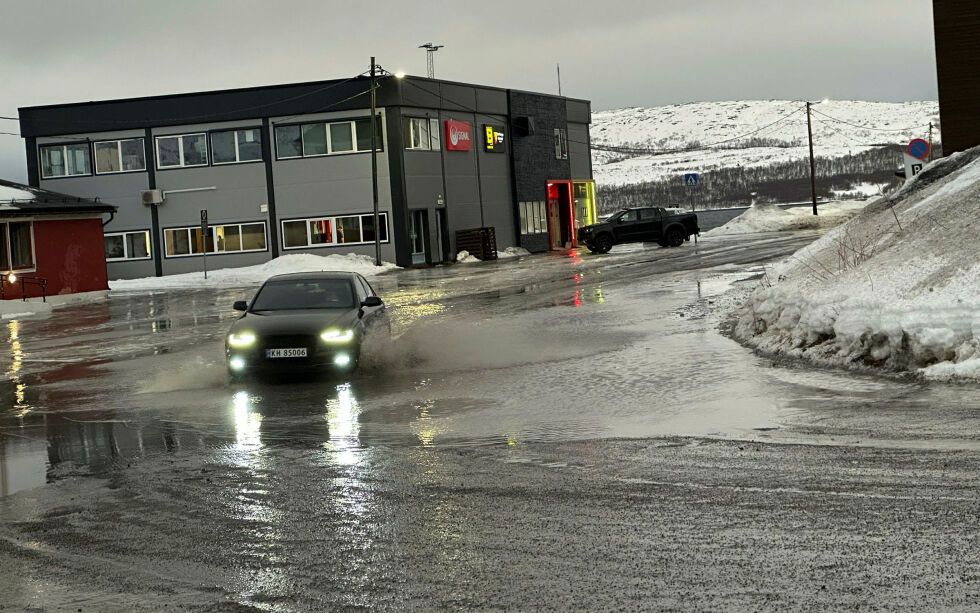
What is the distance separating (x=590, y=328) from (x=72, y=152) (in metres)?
44.0

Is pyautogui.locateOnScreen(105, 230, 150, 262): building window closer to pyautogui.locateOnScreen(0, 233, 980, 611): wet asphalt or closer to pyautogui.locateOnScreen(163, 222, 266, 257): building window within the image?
pyautogui.locateOnScreen(163, 222, 266, 257): building window

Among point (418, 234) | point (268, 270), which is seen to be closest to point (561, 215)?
point (418, 234)

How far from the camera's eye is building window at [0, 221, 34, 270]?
39344 millimetres

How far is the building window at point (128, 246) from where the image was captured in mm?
56344

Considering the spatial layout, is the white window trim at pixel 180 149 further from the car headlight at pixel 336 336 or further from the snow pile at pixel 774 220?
the car headlight at pixel 336 336

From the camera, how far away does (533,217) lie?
2547 inches

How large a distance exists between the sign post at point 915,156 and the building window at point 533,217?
132 feet

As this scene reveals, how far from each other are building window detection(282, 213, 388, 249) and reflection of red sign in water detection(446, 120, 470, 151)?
616 centimetres

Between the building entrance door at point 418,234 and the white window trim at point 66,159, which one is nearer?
the building entrance door at point 418,234

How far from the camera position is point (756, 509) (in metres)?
6.77

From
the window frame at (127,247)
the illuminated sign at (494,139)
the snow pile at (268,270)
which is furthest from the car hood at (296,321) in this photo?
the illuminated sign at (494,139)

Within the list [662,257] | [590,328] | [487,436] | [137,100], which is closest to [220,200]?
[137,100]

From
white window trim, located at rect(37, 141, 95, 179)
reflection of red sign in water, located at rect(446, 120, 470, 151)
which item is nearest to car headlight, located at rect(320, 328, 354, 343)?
reflection of red sign in water, located at rect(446, 120, 470, 151)

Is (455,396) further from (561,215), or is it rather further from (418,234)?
(561,215)
